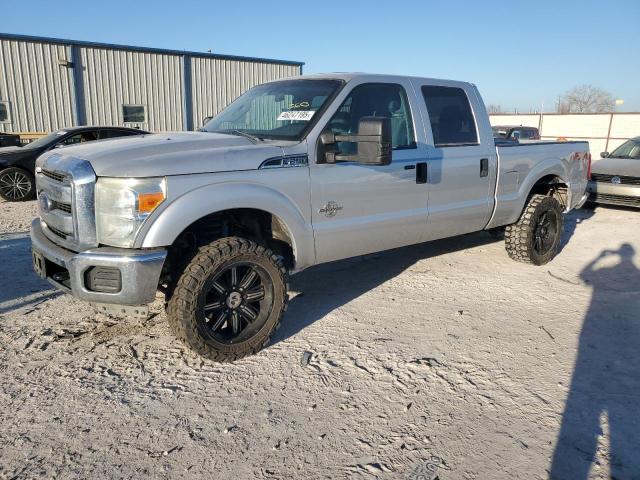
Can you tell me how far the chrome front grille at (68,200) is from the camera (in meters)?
3.15

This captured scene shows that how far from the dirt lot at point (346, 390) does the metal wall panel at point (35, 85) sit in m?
13.4

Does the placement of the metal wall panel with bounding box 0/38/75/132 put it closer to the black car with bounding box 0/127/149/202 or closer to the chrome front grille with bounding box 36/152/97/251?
the black car with bounding box 0/127/149/202

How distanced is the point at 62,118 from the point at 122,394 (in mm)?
16175

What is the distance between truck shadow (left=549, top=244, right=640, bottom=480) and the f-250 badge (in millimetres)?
2006

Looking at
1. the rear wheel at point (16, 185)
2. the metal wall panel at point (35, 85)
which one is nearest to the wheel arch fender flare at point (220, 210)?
the rear wheel at point (16, 185)

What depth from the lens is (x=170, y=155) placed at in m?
3.27

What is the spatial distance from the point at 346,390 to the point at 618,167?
355 inches

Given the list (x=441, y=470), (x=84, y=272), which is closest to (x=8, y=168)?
→ (x=84, y=272)

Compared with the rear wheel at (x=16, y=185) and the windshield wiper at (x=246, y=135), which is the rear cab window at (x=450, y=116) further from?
the rear wheel at (x=16, y=185)

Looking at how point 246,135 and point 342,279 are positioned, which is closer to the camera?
point 246,135

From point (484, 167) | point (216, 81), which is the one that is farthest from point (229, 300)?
point (216, 81)

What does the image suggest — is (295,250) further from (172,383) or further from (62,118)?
(62,118)

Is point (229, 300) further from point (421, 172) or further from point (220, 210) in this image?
point (421, 172)

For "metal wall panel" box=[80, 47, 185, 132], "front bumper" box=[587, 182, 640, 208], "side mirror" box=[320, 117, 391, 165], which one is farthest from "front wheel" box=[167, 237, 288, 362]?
"metal wall panel" box=[80, 47, 185, 132]
